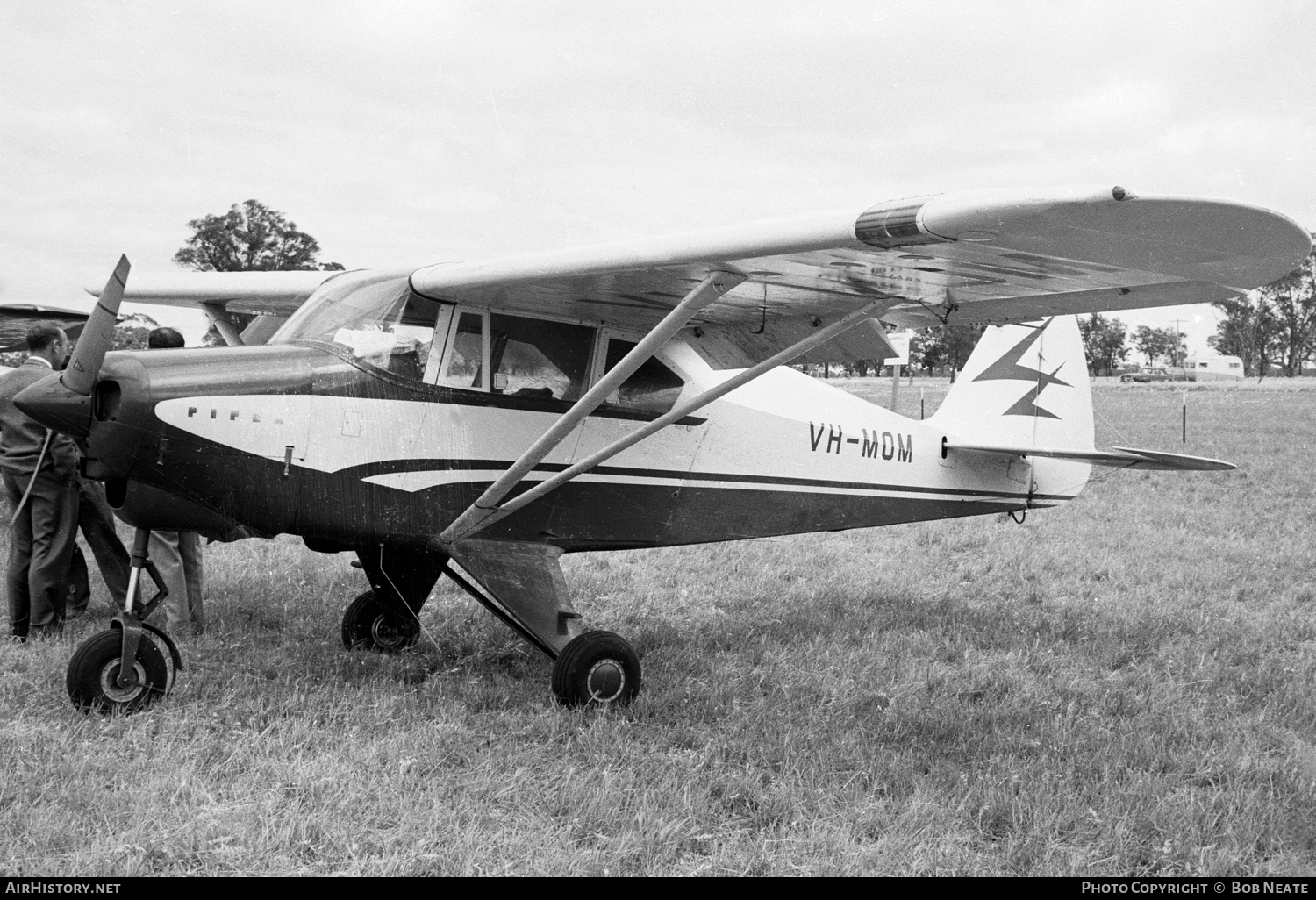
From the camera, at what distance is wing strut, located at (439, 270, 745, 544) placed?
4.64 metres

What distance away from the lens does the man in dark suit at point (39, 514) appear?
6.30 metres

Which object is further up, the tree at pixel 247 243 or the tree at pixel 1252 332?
the tree at pixel 1252 332

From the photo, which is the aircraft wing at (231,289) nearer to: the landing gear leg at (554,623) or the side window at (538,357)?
the side window at (538,357)

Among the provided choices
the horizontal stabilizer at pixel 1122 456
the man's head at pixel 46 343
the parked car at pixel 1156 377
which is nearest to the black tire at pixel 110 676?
the man's head at pixel 46 343

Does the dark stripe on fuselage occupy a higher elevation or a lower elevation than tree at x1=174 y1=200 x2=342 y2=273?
lower

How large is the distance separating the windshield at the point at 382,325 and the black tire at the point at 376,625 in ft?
5.73

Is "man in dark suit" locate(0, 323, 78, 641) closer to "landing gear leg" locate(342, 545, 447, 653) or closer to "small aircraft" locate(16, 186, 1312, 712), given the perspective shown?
"small aircraft" locate(16, 186, 1312, 712)

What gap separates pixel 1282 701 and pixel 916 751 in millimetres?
2269

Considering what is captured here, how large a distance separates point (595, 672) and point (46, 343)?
13.3 ft

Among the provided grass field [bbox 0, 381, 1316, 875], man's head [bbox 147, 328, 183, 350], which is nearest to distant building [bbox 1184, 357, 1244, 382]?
grass field [bbox 0, 381, 1316, 875]

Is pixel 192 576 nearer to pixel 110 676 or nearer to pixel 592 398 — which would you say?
pixel 110 676

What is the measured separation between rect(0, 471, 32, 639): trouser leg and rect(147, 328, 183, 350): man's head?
1.33 m

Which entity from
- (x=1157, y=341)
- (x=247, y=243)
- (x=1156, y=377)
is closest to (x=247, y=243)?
(x=247, y=243)

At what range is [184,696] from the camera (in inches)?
198
